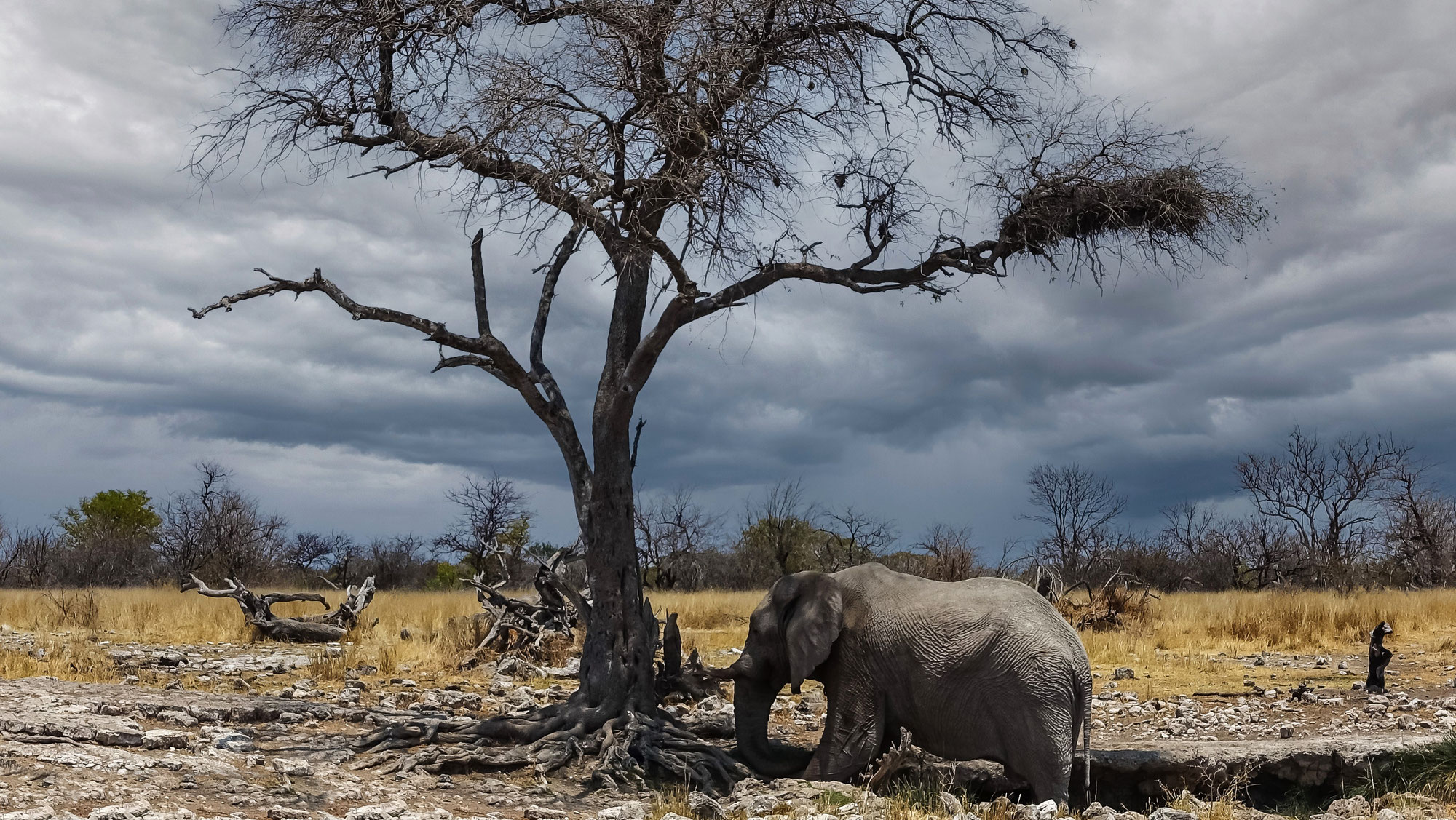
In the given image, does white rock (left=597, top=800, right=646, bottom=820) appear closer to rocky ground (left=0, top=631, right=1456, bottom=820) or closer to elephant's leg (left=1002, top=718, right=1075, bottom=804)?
rocky ground (left=0, top=631, right=1456, bottom=820)

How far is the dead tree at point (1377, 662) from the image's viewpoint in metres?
13.8

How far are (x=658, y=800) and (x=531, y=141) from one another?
545 cm

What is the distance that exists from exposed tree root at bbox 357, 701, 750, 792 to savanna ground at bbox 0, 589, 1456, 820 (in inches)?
8.9

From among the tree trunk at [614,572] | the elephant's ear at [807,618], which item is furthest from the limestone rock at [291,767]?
the elephant's ear at [807,618]

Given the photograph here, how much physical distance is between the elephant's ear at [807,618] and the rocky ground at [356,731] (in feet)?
3.28

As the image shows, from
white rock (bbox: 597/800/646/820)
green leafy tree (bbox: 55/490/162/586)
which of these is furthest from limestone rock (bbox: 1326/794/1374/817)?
green leafy tree (bbox: 55/490/162/586)

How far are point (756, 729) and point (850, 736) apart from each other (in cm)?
108

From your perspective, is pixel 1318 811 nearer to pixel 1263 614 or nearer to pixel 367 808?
pixel 367 808

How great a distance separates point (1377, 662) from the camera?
13977 millimetres

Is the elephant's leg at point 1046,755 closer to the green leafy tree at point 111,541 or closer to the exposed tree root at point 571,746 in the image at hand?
the exposed tree root at point 571,746

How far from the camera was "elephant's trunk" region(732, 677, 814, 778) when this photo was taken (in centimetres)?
1001

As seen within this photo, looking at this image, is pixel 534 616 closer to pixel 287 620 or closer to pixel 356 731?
pixel 287 620

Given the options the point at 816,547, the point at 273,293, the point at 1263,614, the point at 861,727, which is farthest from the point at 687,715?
the point at 816,547

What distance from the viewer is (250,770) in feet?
27.3
